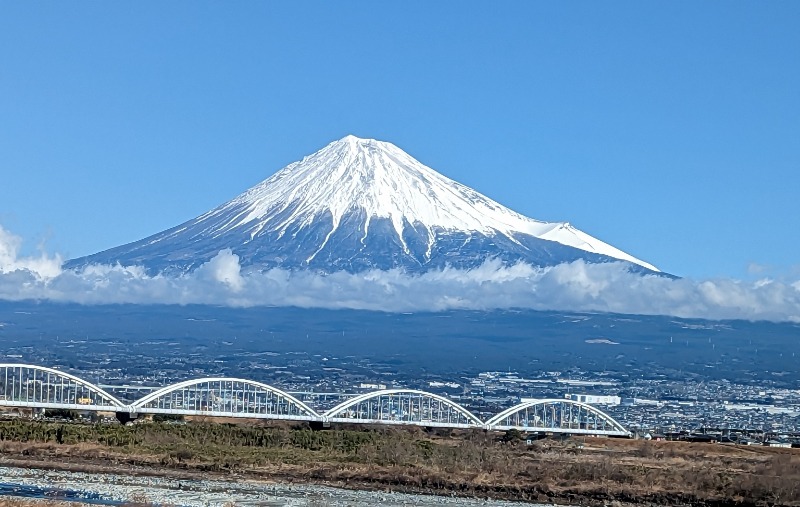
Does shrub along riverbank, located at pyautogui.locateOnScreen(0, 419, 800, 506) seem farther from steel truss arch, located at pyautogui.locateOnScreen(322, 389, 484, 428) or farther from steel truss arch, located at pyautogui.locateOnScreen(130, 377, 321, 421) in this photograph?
steel truss arch, located at pyautogui.locateOnScreen(322, 389, 484, 428)

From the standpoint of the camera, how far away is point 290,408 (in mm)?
69812

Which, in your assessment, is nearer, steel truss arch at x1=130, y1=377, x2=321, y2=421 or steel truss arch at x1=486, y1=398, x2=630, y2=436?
steel truss arch at x1=130, y1=377, x2=321, y2=421

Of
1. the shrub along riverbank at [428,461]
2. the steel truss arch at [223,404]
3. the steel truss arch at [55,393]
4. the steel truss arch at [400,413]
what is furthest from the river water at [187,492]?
the steel truss arch at [400,413]

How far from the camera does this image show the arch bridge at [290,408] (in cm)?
6656

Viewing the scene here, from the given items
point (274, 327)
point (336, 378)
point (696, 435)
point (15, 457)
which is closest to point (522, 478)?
point (15, 457)

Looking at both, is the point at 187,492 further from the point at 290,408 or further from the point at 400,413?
the point at 400,413

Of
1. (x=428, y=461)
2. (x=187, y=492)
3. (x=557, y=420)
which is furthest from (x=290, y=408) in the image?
(x=187, y=492)

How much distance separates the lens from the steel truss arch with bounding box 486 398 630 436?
68812 millimetres

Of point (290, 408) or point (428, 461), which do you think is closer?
point (428, 461)

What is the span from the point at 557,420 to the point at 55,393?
82.4 feet

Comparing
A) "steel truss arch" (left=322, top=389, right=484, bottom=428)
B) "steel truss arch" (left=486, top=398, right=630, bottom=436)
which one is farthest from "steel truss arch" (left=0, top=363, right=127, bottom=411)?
"steel truss arch" (left=486, top=398, right=630, bottom=436)

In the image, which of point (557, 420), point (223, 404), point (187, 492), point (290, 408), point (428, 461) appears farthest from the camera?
point (557, 420)

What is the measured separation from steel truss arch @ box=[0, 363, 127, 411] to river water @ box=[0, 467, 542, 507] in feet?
68.2

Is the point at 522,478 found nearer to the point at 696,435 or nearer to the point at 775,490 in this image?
the point at 775,490
